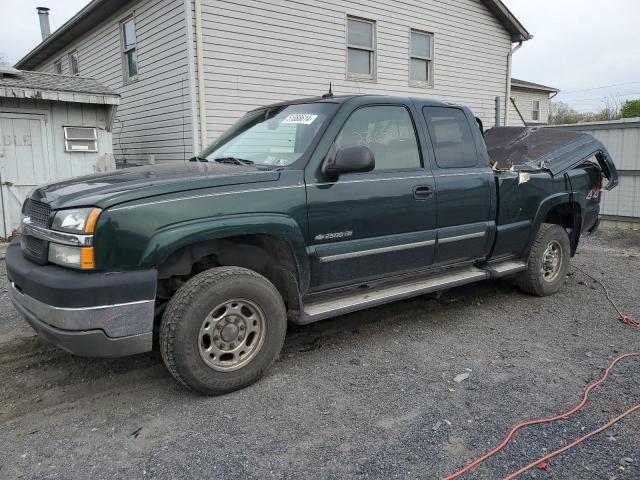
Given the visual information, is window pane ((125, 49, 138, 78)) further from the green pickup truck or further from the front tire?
the front tire

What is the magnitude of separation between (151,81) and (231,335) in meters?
9.06

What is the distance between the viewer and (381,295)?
399cm

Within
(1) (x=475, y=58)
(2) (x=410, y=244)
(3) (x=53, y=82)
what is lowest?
(2) (x=410, y=244)

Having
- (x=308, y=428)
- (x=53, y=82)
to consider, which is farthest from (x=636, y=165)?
(x=53, y=82)

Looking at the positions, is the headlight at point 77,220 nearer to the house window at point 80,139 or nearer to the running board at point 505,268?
the running board at point 505,268

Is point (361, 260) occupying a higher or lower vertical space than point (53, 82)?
lower

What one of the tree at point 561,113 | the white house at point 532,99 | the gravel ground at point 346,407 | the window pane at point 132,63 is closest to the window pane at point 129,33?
the window pane at point 132,63

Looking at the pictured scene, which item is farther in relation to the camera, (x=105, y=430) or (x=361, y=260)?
(x=361, y=260)

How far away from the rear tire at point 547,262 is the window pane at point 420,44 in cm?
872

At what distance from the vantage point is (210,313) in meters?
3.11

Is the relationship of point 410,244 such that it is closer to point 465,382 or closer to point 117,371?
point 465,382

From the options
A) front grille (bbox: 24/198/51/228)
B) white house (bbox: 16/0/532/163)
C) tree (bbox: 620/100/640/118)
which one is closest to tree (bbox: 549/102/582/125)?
tree (bbox: 620/100/640/118)

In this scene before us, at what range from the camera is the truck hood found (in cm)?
289

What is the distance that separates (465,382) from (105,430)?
2320 mm
